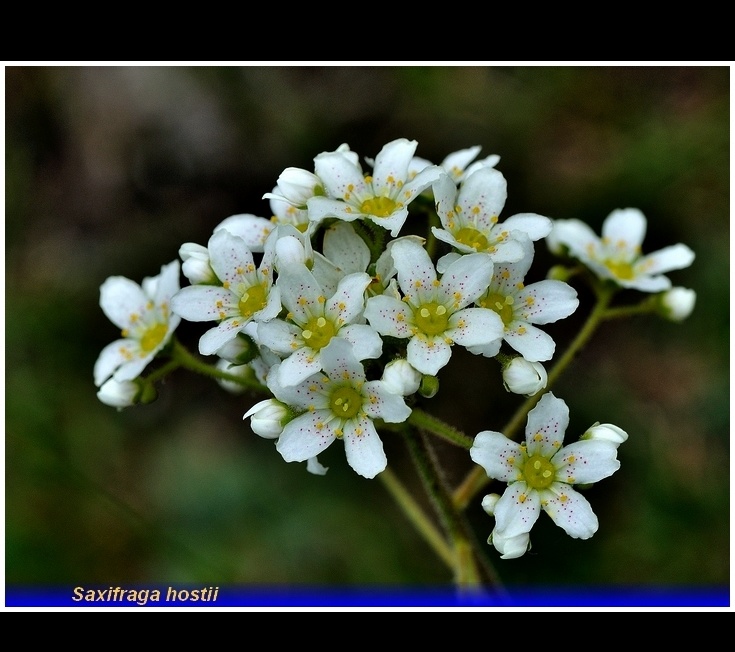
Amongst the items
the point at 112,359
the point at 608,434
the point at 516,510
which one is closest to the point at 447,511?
the point at 516,510

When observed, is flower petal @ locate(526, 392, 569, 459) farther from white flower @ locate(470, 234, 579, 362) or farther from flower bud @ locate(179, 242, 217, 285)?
flower bud @ locate(179, 242, 217, 285)

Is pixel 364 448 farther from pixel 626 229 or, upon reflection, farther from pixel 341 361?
pixel 626 229

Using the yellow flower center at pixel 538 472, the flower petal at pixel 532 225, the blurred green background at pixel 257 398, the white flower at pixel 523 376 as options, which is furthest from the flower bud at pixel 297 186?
the blurred green background at pixel 257 398

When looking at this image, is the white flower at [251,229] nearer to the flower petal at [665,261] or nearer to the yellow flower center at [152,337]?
the yellow flower center at [152,337]

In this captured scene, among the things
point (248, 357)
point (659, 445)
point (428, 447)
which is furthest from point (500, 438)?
point (659, 445)

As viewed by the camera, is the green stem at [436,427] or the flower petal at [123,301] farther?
the flower petal at [123,301]
